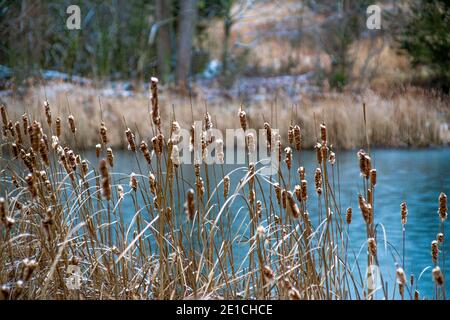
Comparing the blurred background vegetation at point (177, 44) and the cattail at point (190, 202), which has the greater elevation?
the blurred background vegetation at point (177, 44)

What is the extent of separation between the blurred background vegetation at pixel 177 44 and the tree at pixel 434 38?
0.02m

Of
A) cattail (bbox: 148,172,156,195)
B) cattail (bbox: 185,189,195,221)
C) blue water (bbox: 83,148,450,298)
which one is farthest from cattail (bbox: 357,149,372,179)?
blue water (bbox: 83,148,450,298)

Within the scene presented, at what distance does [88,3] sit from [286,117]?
662cm

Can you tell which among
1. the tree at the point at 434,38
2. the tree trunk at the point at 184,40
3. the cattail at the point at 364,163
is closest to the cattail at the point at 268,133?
the cattail at the point at 364,163

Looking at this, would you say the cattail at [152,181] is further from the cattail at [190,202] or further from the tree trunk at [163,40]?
the tree trunk at [163,40]

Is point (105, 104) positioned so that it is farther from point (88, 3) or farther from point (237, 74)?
point (237, 74)

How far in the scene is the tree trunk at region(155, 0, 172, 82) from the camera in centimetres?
1576

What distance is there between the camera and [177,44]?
55.9ft

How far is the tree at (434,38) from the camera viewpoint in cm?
1391

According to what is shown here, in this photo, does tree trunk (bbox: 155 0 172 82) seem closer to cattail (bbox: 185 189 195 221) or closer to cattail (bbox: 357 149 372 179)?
cattail (bbox: 357 149 372 179)
